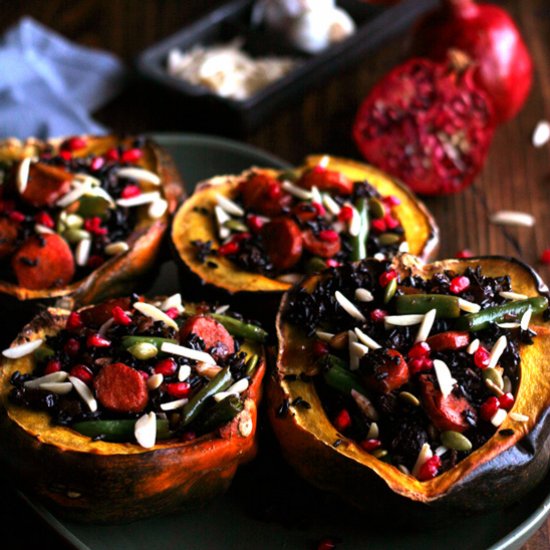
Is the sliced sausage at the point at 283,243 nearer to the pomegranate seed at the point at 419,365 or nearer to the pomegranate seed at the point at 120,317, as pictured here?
the pomegranate seed at the point at 120,317

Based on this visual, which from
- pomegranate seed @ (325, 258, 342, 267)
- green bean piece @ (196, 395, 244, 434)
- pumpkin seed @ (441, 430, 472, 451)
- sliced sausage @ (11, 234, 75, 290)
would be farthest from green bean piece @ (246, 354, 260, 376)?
sliced sausage @ (11, 234, 75, 290)

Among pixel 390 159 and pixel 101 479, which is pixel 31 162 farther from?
pixel 390 159

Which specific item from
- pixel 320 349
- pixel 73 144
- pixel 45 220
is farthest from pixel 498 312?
pixel 73 144

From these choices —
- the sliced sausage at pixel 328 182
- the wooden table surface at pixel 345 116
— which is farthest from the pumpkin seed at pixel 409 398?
the wooden table surface at pixel 345 116

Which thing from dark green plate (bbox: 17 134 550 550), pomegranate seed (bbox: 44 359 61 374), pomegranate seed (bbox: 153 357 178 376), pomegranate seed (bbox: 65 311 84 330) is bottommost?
dark green plate (bbox: 17 134 550 550)

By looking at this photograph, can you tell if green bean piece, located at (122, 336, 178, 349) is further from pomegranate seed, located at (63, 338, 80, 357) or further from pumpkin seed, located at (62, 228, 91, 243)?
pumpkin seed, located at (62, 228, 91, 243)

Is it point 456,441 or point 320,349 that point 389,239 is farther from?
point 456,441

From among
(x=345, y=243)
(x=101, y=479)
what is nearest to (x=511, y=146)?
(x=345, y=243)
